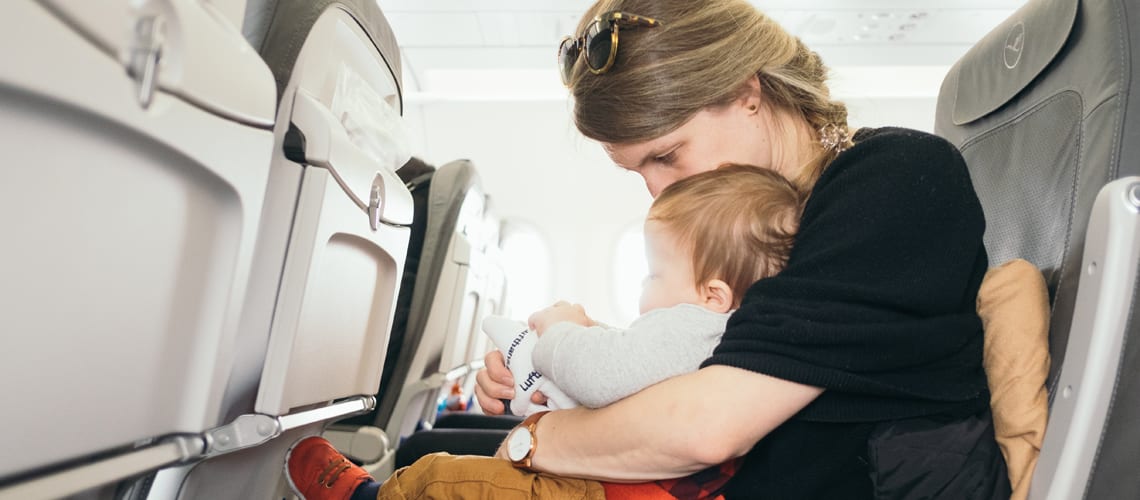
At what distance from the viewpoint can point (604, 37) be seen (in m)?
1.53

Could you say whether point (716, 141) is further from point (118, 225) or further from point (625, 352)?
A: point (118, 225)

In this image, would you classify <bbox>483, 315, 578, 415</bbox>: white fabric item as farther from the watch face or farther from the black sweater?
the black sweater

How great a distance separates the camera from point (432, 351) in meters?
2.80

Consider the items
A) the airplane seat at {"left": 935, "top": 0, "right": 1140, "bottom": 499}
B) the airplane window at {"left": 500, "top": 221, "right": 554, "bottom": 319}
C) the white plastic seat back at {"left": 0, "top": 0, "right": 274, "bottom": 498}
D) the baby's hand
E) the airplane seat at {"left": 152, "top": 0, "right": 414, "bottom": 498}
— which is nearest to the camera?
the white plastic seat back at {"left": 0, "top": 0, "right": 274, "bottom": 498}

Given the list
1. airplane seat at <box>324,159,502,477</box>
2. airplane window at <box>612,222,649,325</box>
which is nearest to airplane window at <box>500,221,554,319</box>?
airplane window at <box>612,222,649,325</box>

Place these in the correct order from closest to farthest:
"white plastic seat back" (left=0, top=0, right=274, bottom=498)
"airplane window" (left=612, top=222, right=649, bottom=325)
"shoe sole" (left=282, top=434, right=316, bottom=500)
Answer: "white plastic seat back" (left=0, top=0, right=274, bottom=498) → "shoe sole" (left=282, top=434, right=316, bottom=500) → "airplane window" (left=612, top=222, right=649, bottom=325)

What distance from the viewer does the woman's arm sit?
110 cm

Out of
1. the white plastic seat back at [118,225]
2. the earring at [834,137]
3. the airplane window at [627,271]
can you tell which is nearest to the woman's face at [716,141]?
the earring at [834,137]

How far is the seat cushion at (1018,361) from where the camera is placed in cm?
116

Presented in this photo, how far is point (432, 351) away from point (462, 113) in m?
6.48

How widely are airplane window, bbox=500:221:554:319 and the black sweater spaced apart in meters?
7.52

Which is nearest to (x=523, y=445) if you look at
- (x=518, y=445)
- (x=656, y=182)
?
(x=518, y=445)

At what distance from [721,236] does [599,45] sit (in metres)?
0.45

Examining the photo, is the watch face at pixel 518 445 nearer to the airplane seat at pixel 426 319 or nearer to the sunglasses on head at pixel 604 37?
the sunglasses on head at pixel 604 37
